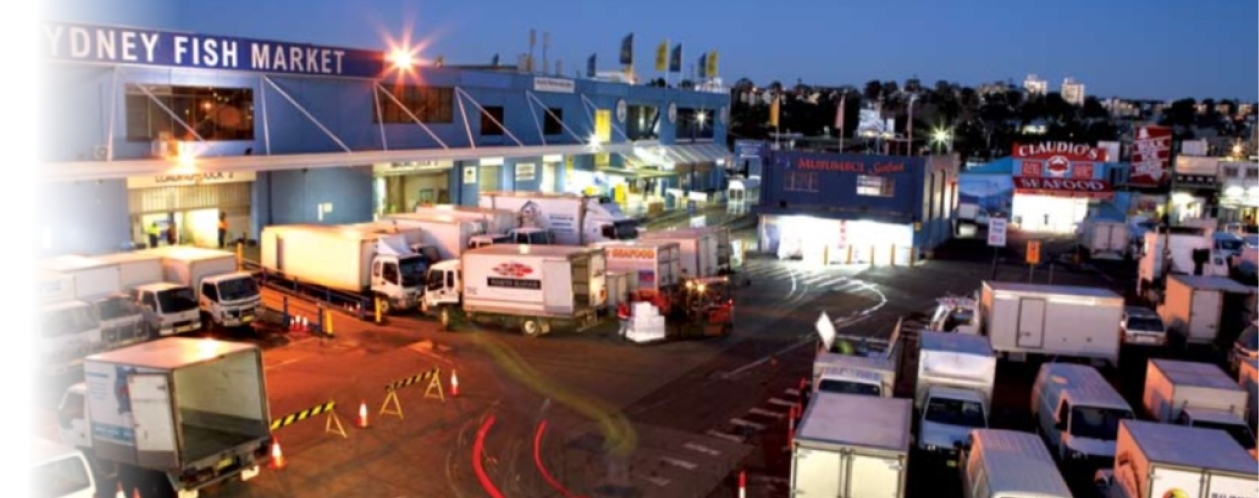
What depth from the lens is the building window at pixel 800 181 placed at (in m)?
45.3

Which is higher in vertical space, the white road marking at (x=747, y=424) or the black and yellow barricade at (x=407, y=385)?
the black and yellow barricade at (x=407, y=385)

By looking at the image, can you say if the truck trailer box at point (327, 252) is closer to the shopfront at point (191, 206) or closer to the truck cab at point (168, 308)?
the shopfront at point (191, 206)

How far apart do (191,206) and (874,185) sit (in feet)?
90.4

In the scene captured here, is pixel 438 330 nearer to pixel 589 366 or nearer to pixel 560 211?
pixel 589 366

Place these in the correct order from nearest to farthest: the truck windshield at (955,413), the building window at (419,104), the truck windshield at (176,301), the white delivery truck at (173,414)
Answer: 1. the white delivery truck at (173,414)
2. the truck windshield at (955,413)
3. the truck windshield at (176,301)
4. the building window at (419,104)

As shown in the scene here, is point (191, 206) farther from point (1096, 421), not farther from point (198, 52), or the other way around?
point (1096, 421)

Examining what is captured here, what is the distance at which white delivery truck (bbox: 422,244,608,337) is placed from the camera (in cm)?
2722

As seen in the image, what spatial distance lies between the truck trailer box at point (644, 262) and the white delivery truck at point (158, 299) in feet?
38.8

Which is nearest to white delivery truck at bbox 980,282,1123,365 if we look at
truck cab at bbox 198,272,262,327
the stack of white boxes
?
the stack of white boxes

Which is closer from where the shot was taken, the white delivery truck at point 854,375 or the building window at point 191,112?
the white delivery truck at point 854,375

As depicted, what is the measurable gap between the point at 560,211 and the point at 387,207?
10.6 metres

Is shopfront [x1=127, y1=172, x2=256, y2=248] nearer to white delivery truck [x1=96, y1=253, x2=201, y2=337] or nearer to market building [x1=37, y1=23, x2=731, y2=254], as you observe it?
market building [x1=37, y1=23, x2=731, y2=254]

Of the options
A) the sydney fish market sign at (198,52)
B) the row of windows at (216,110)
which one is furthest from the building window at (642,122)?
the sydney fish market sign at (198,52)

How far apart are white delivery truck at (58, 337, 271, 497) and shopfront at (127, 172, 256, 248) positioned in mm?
19696
